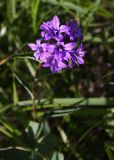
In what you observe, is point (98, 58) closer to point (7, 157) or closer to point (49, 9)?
point (49, 9)

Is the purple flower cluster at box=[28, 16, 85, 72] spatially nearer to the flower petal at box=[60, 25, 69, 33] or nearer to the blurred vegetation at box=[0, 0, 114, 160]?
the flower petal at box=[60, 25, 69, 33]

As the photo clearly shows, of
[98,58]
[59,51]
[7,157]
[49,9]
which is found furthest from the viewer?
[98,58]

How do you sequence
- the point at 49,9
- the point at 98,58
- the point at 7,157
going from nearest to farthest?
the point at 7,157, the point at 49,9, the point at 98,58

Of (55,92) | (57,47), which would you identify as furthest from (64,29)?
(55,92)

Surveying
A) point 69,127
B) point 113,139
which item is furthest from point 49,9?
point 113,139

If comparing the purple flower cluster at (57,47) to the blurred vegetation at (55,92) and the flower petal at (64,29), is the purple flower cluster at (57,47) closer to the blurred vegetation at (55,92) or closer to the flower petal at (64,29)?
the flower petal at (64,29)

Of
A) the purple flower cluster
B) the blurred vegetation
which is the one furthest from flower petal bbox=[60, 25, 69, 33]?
the blurred vegetation

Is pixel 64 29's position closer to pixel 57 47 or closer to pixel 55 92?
pixel 57 47

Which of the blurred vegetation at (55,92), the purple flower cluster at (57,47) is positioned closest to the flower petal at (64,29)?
the purple flower cluster at (57,47)
